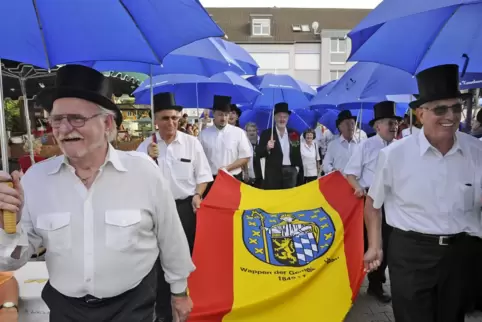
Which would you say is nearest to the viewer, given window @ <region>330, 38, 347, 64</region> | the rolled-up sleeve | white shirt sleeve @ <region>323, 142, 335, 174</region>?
the rolled-up sleeve

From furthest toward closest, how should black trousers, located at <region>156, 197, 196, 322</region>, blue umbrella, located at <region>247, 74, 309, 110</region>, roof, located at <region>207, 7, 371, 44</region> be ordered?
roof, located at <region>207, 7, 371, 44</region>, blue umbrella, located at <region>247, 74, 309, 110</region>, black trousers, located at <region>156, 197, 196, 322</region>

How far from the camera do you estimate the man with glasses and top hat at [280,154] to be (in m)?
7.88

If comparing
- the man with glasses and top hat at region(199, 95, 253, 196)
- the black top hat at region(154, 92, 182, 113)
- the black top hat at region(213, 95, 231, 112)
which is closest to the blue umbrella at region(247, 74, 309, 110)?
the black top hat at region(213, 95, 231, 112)

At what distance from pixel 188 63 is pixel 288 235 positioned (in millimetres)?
2602

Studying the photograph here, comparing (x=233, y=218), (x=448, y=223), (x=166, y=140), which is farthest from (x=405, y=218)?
(x=166, y=140)

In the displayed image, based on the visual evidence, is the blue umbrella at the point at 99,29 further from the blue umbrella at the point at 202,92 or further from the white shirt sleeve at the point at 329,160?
the white shirt sleeve at the point at 329,160

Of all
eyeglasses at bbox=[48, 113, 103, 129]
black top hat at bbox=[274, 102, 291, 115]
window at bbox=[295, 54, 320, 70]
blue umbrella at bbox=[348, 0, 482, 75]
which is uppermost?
window at bbox=[295, 54, 320, 70]

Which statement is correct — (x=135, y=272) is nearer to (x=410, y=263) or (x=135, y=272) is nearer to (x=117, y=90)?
(x=410, y=263)

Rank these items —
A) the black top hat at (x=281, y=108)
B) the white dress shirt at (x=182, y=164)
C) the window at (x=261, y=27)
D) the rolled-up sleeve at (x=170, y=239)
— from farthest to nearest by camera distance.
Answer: the window at (x=261, y=27) < the black top hat at (x=281, y=108) < the white dress shirt at (x=182, y=164) < the rolled-up sleeve at (x=170, y=239)

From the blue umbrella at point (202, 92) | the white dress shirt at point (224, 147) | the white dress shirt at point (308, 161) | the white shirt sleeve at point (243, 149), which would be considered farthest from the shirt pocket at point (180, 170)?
the white dress shirt at point (308, 161)

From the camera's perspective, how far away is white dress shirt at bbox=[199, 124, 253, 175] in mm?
5938

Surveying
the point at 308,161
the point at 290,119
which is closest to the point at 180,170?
the point at 308,161

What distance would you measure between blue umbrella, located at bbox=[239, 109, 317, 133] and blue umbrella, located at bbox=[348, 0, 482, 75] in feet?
24.3

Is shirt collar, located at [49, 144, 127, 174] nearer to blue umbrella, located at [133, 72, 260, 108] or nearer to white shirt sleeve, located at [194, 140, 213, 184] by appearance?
white shirt sleeve, located at [194, 140, 213, 184]
